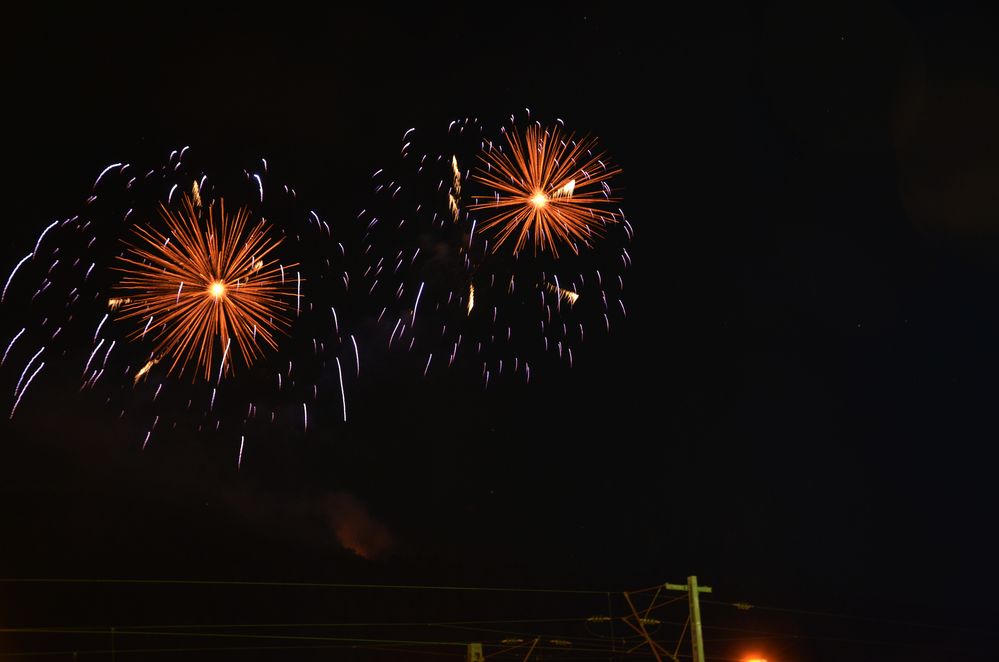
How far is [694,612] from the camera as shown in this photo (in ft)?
71.9

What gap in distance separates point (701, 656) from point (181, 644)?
97.3 meters

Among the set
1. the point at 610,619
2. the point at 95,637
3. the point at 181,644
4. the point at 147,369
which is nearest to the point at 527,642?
the point at 610,619

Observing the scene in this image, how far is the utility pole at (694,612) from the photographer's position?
21.4 meters

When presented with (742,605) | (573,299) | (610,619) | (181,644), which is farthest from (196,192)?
(181,644)

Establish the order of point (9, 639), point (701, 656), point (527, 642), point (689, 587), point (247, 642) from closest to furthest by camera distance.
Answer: point (701, 656) → point (689, 587) → point (527, 642) → point (9, 639) → point (247, 642)

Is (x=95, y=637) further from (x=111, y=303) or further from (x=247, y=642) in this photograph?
(x=111, y=303)

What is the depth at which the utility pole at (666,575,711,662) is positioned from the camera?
70.1 ft

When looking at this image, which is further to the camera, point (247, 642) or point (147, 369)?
point (247, 642)

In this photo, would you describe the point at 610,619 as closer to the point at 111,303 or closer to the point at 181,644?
the point at 111,303

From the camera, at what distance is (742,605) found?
26.3 metres

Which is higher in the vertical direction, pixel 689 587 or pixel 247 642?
pixel 247 642

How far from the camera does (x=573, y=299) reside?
25266 mm

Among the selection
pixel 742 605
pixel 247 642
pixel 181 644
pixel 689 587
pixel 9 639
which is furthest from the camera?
pixel 181 644

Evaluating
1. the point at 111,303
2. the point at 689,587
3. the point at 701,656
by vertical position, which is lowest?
the point at 701,656
